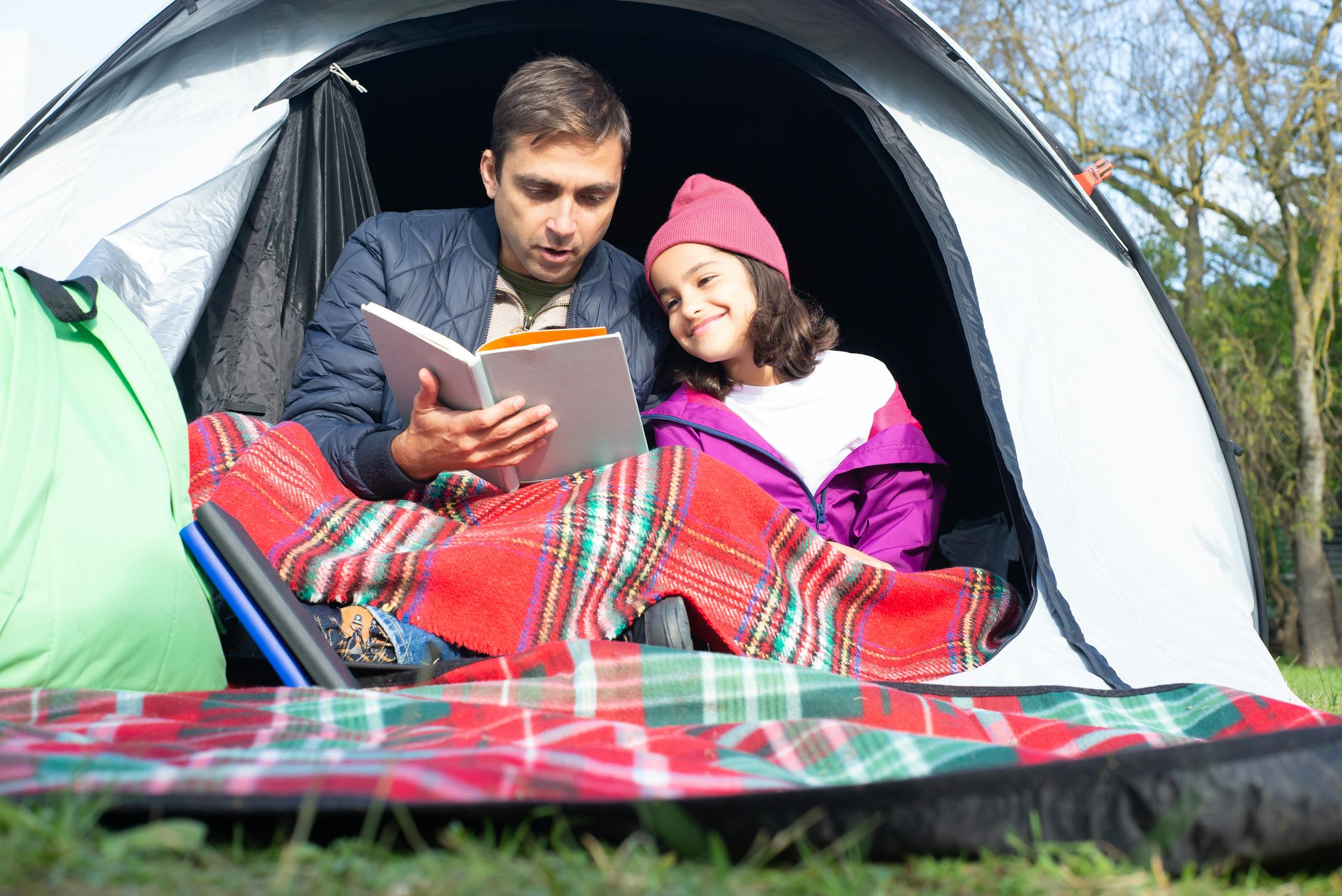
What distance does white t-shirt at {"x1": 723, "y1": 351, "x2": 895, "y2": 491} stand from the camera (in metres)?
2.05

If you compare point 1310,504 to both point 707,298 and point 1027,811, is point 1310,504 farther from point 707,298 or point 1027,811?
point 1027,811

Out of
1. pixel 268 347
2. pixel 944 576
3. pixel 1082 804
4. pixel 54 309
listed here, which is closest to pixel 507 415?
pixel 54 309

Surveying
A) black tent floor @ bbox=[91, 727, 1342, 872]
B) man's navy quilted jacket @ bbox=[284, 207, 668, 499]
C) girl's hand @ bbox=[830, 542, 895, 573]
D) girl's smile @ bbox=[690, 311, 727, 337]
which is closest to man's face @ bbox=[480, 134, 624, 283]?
man's navy quilted jacket @ bbox=[284, 207, 668, 499]

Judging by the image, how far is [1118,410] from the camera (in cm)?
182

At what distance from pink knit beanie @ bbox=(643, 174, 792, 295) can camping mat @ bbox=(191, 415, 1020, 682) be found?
2.07ft

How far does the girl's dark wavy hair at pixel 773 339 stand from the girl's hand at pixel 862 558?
0.46 meters

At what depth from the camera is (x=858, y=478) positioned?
2066 mm

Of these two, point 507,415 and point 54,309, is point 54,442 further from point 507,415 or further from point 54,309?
point 507,415

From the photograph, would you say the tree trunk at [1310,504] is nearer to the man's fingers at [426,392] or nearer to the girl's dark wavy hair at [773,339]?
the girl's dark wavy hair at [773,339]

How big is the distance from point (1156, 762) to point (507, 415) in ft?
3.48

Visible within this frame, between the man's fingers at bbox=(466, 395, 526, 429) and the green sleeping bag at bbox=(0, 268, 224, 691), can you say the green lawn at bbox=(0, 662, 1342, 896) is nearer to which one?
the green sleeping bag at bbox=(0, 268, 224, 691)

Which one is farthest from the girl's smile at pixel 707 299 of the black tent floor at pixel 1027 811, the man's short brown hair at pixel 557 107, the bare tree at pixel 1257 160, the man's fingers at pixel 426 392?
the bare tree at pixel 1257 160

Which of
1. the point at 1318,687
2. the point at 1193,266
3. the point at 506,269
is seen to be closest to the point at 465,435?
the point at 506,269

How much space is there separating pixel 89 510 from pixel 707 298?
3.95 ft
